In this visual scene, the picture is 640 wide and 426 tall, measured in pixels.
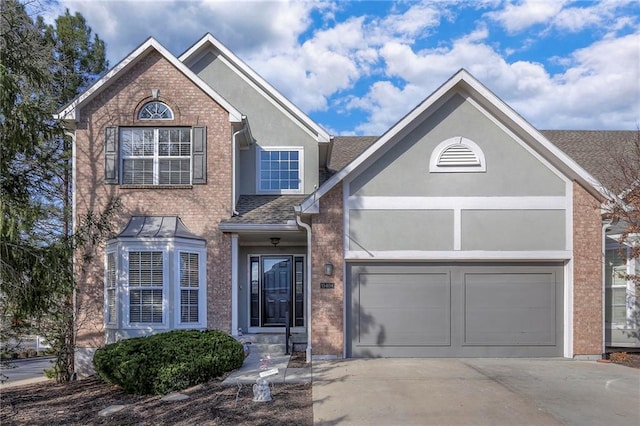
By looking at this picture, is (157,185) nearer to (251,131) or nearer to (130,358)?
(251,131)

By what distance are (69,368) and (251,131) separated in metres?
7.19

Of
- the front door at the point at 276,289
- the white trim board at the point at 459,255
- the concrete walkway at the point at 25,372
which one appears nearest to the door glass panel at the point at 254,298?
the front door at the point at 276,289

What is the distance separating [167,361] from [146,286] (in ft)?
9.19

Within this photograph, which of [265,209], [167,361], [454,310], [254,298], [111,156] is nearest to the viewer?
[167,361]

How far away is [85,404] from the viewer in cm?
809

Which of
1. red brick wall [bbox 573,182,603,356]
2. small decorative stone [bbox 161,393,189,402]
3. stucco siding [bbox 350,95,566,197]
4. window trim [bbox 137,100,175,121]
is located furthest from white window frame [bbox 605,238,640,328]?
window trim [bbox 137,100,175,121]

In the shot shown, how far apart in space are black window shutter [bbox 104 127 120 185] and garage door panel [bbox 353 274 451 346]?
618cm

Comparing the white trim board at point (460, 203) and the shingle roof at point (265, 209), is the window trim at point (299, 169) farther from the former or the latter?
the white trim board at point (460, 203)

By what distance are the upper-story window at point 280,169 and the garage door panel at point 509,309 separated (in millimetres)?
5201

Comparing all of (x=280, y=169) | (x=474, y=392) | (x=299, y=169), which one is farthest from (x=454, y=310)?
(x=280, y=169)

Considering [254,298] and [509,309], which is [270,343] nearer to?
[254,298]

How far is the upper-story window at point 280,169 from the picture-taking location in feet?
43.4

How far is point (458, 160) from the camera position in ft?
34.5

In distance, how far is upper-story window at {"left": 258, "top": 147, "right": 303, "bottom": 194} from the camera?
43.4 feet
